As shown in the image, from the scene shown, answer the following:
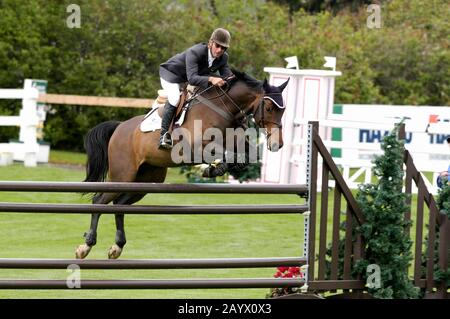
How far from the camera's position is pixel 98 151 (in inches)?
358

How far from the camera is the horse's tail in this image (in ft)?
29.6

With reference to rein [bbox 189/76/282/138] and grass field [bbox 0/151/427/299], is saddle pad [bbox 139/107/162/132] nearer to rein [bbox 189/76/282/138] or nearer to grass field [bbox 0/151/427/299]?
rein [bbox 189/76/282/138]

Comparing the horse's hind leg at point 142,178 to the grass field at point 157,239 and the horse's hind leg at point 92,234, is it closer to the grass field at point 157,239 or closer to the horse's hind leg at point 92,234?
the horse's hind leg at point 92,234

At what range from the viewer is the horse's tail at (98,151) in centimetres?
902

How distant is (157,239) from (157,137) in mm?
4131

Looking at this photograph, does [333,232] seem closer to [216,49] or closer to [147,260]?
[147,260]

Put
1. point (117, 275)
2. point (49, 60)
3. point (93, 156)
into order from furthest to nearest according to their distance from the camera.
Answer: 1. point (49, 60)
2. point (117, 275)
3. point (93, 156)

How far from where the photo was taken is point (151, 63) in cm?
2050

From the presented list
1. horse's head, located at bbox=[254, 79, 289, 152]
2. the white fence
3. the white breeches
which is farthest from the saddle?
the white fence

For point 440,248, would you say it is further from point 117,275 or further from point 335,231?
point 117,275

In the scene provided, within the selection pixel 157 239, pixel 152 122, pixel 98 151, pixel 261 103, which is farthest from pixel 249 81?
pixel 157 239

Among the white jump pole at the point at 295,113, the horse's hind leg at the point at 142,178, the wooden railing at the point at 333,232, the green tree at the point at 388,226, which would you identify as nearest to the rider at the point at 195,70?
the horse's hind leg at the point at 142,178
